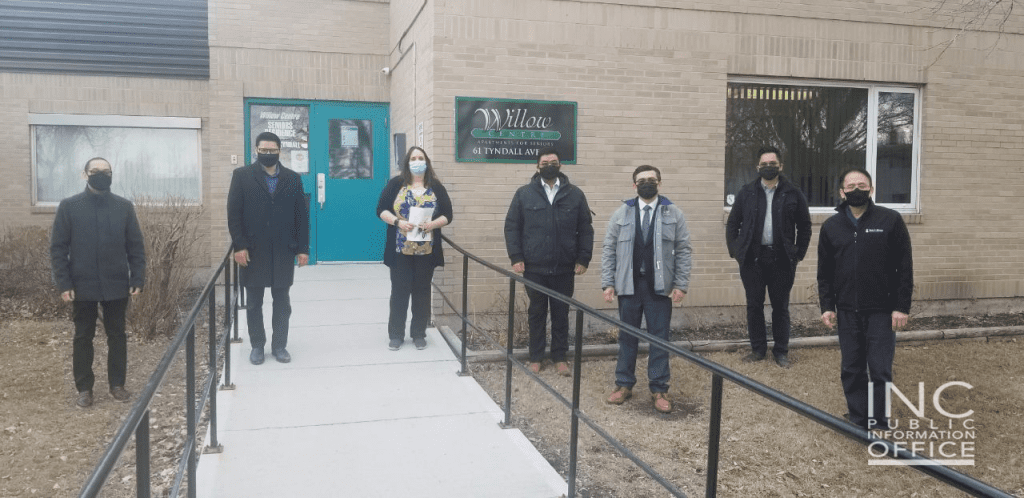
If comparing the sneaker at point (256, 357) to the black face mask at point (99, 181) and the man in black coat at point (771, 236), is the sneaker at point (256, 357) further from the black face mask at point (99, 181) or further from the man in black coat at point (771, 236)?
the man in black coat at point (771, 236)

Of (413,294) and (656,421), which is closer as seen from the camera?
(656,421)

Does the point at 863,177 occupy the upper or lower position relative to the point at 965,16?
lower

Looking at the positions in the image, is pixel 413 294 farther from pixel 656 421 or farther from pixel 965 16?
pixel 965 16

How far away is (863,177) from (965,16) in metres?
5.20

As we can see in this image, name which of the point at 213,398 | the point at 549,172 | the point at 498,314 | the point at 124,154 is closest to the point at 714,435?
the point at 213,398

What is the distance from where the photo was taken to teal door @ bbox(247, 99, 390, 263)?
1023 cm

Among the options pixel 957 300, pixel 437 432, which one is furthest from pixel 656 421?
pixel 957 300

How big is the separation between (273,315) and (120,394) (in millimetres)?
1228

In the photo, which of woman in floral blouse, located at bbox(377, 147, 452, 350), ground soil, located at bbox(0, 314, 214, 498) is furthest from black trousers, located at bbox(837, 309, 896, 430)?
ground soil, located at bbox(0, 314, 214, 498)

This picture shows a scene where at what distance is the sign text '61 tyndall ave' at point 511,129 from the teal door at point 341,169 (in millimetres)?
3395

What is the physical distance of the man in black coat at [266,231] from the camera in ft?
18.4

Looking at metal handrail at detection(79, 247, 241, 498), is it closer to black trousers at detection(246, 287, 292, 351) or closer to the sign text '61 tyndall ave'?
black trousers at detection(246, 287, 292, 351)

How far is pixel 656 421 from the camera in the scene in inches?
207

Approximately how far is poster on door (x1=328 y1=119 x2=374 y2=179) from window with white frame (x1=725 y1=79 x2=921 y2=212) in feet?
15.4
